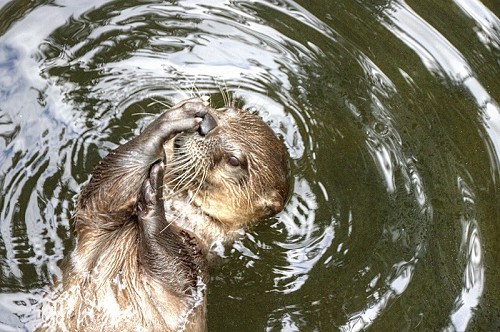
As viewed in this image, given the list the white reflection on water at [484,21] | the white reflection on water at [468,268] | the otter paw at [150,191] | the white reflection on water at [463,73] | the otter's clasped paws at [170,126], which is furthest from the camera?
the white reflection on water at [484,21]

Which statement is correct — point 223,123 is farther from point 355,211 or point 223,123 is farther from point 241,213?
point 355,211

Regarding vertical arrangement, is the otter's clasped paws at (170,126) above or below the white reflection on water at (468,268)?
above

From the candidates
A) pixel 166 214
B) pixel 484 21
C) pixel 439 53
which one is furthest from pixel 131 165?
pixel 484 21

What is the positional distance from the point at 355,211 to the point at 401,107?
101cm

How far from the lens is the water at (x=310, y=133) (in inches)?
198

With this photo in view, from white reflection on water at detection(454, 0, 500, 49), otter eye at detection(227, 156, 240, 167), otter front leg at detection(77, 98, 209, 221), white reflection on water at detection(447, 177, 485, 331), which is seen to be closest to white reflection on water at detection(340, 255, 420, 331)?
white reflection on water at detection(447, 177, 485, 331)

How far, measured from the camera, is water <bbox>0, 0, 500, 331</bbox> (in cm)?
503

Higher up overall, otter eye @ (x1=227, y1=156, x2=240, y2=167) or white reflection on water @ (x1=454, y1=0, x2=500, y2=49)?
otter eye @ (x1=227, y1=156, x2=240, y2=167)

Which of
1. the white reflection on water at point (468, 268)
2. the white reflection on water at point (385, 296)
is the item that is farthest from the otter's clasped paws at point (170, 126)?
the white reflection on water at point (468, 268)

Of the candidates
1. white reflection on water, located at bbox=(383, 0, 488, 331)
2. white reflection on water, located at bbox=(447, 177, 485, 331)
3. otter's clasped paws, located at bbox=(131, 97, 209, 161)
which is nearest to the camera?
otter's clasped paws, located at bbox=(131, 97, 209, 161)

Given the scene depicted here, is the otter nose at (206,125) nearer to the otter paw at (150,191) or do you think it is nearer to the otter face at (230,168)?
the otter face at (230,168)

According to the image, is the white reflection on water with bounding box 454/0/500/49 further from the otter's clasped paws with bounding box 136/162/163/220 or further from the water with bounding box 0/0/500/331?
the otter's clasped paws with bounding box 136/162/163/220

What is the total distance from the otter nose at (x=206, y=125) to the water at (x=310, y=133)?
63 centimetres

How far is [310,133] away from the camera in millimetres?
5754
